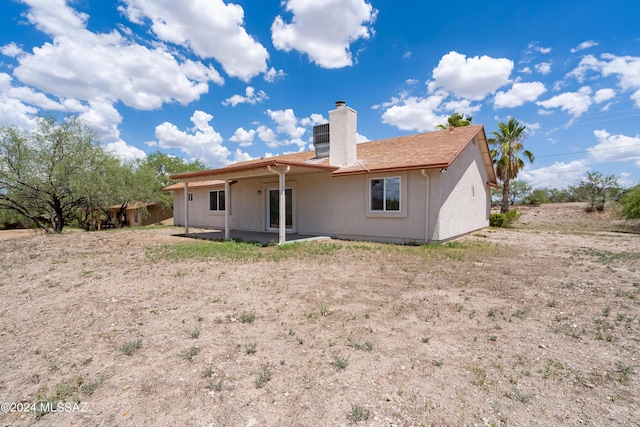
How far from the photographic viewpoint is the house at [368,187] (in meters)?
10.5

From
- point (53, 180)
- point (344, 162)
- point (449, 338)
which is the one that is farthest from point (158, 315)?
point (53, 180)

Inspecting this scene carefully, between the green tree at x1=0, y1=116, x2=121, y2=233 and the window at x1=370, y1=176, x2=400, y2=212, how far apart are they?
16.9 meters

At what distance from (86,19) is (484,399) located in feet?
50.6

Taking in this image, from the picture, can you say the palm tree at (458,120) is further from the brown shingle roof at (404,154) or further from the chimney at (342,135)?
the chimney at (342,135)

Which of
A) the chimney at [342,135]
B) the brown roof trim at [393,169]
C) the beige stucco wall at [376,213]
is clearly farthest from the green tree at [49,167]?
the brown roof trim at [393,169]

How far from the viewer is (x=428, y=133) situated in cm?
1391

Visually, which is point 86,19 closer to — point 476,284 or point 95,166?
point 95,166

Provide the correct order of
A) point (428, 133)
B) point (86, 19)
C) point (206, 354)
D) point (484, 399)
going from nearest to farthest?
point (484, 399) → point (206, 354) → point (86, 19) → point (428, 133)

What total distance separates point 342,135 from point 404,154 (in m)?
2.90

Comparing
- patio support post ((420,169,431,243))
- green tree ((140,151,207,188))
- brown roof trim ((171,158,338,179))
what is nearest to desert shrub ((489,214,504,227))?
patio support post ((420,169,431,243))

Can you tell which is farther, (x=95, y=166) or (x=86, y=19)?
(x=95, y=166)

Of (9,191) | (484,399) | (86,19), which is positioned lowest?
(484,399)

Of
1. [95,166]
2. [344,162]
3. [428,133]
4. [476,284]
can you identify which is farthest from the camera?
[95,166]

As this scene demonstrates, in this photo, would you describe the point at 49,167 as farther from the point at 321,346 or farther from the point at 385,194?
the point at 321,346
